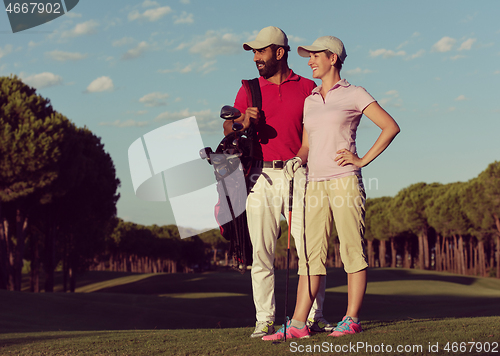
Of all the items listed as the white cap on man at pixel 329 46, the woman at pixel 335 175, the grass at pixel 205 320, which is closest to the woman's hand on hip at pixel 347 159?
the woman at pixel 335 175

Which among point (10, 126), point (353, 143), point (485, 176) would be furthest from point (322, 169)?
point (485, 176)

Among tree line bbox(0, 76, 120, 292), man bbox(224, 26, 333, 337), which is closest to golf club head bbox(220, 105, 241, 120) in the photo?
man bbox(224, 26, 333, 337)

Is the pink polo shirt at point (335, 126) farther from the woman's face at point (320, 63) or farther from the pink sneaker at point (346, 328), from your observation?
the pink sneaker at point (346, 328)

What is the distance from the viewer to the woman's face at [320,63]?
197 inches

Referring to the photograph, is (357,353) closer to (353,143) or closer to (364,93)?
(353,143)

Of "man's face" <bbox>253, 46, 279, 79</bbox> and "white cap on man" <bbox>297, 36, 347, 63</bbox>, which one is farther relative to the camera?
"man's face" <bbox>253, 46, 279, 79</bbox>

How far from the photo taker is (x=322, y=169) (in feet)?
15.9

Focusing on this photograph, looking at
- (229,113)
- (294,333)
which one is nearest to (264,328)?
(294,333)

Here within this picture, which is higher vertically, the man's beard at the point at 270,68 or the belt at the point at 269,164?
the man's beard at the point at 270,68

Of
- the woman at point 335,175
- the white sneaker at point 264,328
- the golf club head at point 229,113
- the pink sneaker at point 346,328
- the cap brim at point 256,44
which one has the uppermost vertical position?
the cap brim at point 256,44

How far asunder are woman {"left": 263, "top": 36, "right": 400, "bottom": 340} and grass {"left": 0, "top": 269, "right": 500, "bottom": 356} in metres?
0.47

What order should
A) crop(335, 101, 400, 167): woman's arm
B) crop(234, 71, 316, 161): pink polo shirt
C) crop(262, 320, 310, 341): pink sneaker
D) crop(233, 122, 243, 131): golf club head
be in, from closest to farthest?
crop(335, 101, 400, 167): woman's arm, crop(262, 320, 310, 341): pink sneaker, crop(233, 122, 243, 131): golf club head, crop(234, 71, 316, 161): pink polo shirt

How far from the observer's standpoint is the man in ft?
17.9

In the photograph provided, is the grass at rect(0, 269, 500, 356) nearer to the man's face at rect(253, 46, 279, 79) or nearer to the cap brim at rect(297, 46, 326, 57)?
the cap brim at rect(297, 46, 326, 57)
